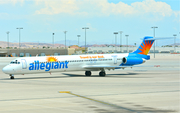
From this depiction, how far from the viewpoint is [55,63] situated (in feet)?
117

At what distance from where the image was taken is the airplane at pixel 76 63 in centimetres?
3384

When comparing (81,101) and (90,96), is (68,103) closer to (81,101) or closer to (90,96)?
(81,101)

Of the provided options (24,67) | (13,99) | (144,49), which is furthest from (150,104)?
(144,49)

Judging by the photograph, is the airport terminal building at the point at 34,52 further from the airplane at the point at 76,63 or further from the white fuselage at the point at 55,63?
the white fuselage at the point at 55,63

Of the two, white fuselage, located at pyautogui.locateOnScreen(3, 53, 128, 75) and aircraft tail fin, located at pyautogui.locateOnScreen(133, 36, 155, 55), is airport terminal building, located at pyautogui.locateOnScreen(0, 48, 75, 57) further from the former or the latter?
white fuselage, located at pyautogui.locateOnScreen(3, 53, 128, 75)

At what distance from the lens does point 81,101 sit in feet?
59.6

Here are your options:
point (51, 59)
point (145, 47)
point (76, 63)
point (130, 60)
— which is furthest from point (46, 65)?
point (145, 47)

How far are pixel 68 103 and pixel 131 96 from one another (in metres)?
5.20

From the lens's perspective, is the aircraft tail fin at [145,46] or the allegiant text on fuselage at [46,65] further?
the aircraft tail fin at [145,46]

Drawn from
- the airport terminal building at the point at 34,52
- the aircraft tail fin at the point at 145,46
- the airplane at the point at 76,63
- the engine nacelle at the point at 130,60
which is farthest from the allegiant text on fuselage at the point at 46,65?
the airport terminal building at the point at 34,52

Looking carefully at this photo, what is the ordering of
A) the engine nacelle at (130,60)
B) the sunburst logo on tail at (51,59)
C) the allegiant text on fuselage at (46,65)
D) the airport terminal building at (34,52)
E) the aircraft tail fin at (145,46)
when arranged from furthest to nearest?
the airport terminal building at (34,52) → the aircraft tail fin at (145,46) → the engine nacelle at (130,60) → the sunburst logo on tail at (51,59) → the allegiant text on fuselage at (46,65)

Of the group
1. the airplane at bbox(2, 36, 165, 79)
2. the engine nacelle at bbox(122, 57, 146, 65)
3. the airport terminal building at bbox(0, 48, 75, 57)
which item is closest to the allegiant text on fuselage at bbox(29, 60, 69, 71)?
the airplane at bbox(2, 36, 165, 79)

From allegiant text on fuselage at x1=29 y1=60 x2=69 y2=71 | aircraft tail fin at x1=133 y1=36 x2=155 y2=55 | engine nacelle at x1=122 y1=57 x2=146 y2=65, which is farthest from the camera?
aircraft tail fin at x1=133 y1=36 x2=155 y2=55

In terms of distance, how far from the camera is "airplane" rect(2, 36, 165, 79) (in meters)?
33.8
